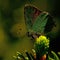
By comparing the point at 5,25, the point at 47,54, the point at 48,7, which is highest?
the point at 47,54

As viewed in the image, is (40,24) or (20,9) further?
(20,9)

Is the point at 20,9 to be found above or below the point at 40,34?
below

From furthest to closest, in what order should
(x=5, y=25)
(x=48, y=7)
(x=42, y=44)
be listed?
(x=5, y=25), (x=48, y=7), (x=42, y=44)

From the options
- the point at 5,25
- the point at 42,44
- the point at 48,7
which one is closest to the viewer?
the point at 42,44

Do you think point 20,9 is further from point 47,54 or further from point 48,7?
point 47,54

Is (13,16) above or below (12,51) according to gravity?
above

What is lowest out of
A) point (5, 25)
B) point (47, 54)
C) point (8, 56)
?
point (8, 56)

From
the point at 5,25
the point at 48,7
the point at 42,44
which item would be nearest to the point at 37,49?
the point at 42,44

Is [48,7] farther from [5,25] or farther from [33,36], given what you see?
[33,36]

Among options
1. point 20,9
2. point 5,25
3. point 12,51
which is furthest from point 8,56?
point 20,9
